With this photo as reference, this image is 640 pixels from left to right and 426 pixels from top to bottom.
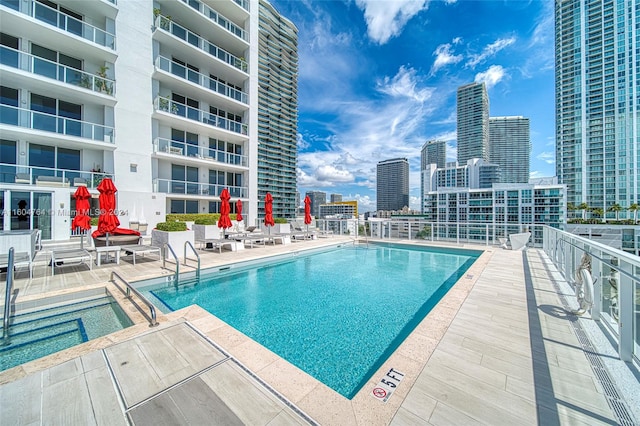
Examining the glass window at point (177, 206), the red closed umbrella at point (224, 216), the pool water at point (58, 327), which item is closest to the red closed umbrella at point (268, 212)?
the red closed umbrella at point (224, 216)

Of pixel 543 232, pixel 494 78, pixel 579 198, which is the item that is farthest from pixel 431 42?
pixel 579 198

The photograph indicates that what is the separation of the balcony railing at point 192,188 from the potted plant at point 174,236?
6626 mm

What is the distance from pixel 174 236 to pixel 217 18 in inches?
581

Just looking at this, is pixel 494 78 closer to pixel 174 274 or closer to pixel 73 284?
pixel 174 274

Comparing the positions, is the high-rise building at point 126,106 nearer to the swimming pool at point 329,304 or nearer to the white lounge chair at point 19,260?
the white lounge chair at point 19,260

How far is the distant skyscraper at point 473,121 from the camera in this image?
8694 cm

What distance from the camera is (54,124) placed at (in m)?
9.89

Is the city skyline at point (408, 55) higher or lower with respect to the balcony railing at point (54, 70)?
higher

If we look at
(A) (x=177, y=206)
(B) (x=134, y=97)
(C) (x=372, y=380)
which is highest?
(B) (x=134, y=97)

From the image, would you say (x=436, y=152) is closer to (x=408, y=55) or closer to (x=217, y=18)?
(x=408, y=55)

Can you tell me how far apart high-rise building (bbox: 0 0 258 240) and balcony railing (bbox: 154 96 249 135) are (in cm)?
7

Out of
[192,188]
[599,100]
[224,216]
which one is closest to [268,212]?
[224,216]

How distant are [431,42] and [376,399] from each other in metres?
19.6

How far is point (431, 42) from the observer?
1532 centimetres
